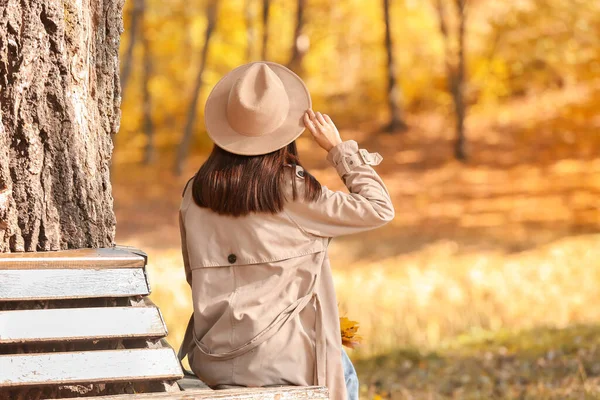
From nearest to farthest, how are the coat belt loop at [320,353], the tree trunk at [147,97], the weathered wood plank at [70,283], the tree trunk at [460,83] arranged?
the weathered wood plank at [70,283] → the coat belt loop at [320,353] → the tree trunk at [460,83] → the tree trunk at [147,97]

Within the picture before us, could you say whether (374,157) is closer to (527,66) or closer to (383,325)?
(383,325)

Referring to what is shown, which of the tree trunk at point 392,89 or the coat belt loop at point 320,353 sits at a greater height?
the tree trunk at point 392,89

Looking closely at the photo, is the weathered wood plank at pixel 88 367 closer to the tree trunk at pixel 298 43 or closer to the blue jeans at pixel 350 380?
the blue jeans at pixel 350 380

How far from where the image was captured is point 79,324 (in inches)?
90.3

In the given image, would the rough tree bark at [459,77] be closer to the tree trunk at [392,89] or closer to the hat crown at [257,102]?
the tree trunk at [392,89]

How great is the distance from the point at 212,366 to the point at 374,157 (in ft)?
2.87

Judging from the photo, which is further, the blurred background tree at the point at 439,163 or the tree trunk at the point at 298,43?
the tree trunk at the point at 298,43

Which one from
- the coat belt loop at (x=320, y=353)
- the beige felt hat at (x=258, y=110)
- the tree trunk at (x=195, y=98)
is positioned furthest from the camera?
the tree trunk at (x=195, y=98)

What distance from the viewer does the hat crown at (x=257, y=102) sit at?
108 inches

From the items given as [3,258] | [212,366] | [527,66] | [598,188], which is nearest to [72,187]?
[3,258]

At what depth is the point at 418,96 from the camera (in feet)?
66.7

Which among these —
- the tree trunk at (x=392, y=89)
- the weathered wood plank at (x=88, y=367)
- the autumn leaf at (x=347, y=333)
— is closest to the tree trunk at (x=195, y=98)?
the tree trunk at (x=392, y=89)

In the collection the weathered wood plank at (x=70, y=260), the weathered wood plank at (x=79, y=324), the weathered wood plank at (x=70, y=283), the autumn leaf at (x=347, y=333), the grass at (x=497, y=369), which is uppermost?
the weathered wood plank at (x=70, y=260)

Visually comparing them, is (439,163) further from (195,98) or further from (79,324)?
(79,324)
